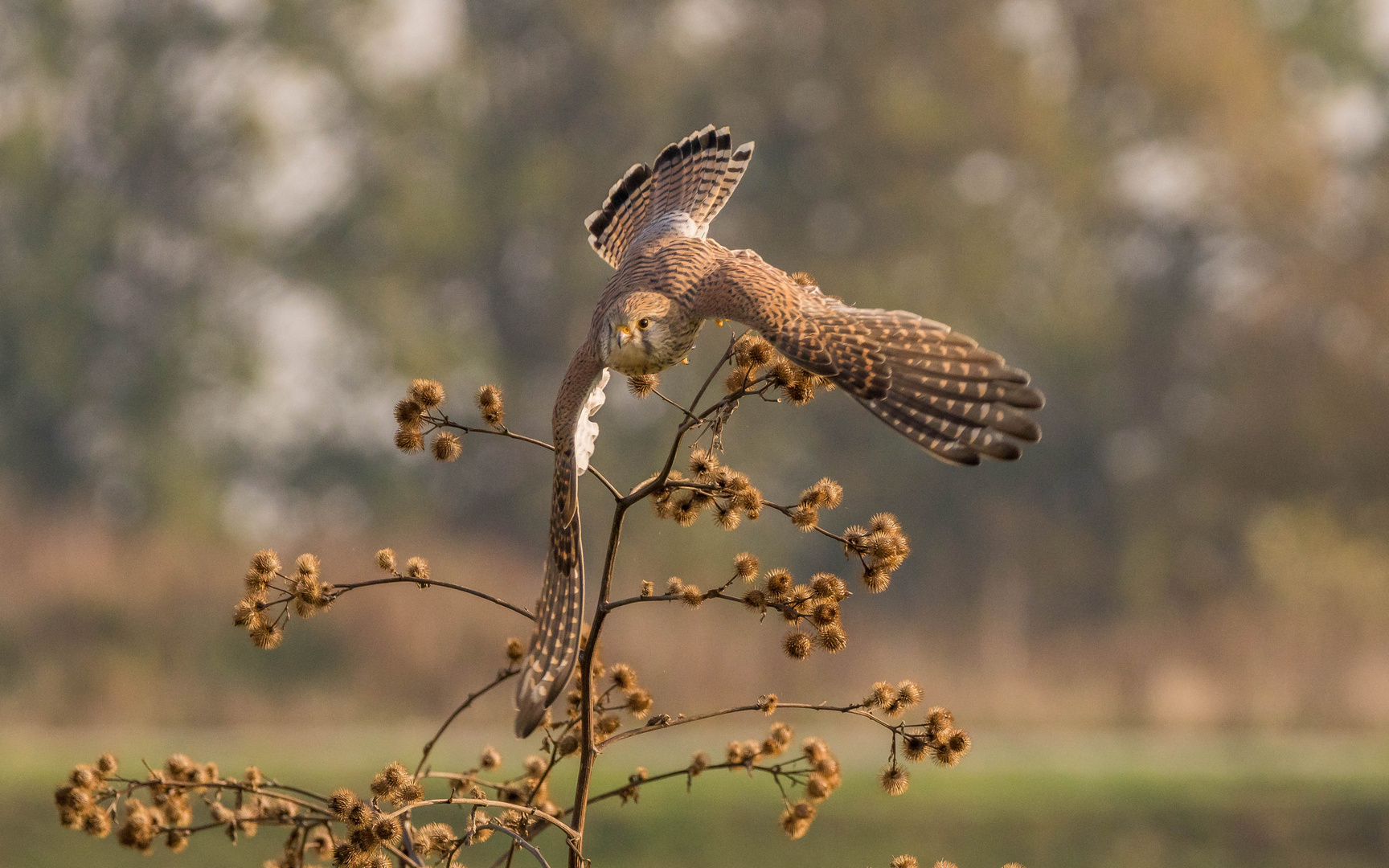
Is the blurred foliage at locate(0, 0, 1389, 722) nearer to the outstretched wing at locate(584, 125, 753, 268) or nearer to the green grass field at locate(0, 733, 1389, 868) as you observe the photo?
the green grass field at locate(0, 733, 1389, 868)

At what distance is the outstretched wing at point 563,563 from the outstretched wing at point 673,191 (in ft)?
3.78

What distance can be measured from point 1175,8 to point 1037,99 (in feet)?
8.84

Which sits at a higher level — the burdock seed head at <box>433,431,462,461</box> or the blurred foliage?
the blurred foliage

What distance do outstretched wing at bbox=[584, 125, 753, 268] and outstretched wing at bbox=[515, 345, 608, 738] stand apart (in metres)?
1.15

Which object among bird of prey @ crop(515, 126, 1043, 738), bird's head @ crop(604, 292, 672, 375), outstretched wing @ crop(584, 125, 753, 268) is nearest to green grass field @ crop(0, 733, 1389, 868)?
outstretched wing @ crop(584, 125, 753, 268)

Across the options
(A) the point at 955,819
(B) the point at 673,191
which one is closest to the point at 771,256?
(A) the point at 955,819

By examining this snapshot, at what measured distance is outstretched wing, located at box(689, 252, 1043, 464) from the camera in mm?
2682

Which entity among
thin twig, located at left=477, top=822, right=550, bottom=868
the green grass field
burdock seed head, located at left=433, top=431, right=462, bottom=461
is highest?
the green grass field

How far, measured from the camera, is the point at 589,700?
8.57 feet

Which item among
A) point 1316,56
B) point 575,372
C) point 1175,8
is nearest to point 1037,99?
A: point 1175,8

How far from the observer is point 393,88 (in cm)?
2589

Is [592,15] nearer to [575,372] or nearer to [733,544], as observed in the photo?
[733,544]

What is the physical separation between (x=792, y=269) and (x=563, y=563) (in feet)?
69.6

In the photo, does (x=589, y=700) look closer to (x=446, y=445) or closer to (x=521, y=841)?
(x=521, y=841)
